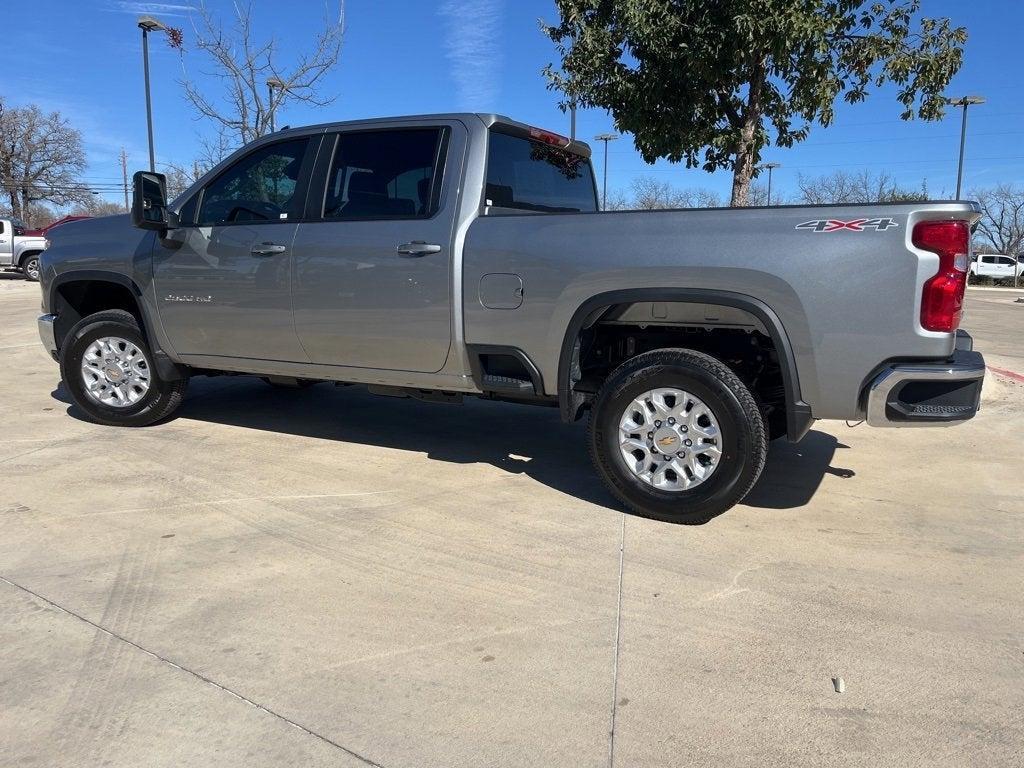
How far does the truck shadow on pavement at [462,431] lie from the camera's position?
4863 mm

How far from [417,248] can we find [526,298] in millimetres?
720

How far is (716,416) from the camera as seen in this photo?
3.90m

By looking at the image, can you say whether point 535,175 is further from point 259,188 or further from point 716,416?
point 716,416

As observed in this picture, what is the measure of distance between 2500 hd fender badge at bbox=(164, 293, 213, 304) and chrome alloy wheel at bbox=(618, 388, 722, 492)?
290 centimetres

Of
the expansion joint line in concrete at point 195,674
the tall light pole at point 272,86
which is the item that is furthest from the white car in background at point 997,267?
the expansion joint line in concrete at point 195,674

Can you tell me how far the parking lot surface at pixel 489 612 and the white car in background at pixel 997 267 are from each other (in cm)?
3734

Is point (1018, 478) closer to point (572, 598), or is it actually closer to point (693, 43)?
point (572, 598)

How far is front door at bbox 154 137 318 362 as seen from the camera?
506 centimetres

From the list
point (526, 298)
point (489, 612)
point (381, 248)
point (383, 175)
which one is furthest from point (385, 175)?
point (489, 612)

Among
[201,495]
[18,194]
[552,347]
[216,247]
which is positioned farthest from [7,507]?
[18,194]

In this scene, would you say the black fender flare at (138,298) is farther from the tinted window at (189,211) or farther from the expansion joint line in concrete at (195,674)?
the expansion joint line in concrete at (195,674)

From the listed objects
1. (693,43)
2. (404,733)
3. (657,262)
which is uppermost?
(693,43)

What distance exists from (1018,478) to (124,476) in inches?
212

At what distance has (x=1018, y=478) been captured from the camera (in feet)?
16.3
